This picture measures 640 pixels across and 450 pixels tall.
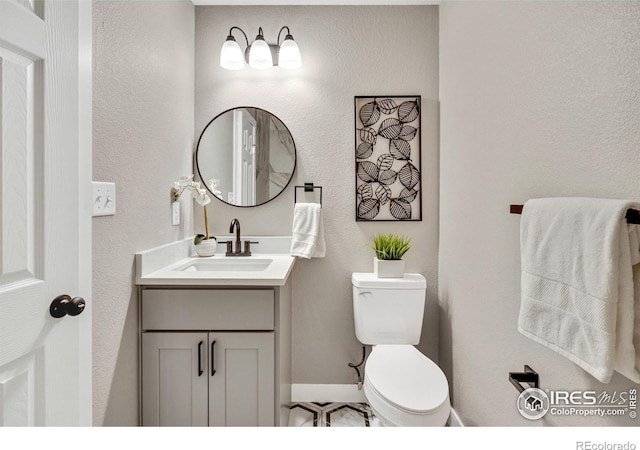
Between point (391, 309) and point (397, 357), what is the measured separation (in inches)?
10.8

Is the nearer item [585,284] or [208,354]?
[585,284]

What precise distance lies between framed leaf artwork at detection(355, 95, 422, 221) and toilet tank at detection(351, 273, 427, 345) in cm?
39

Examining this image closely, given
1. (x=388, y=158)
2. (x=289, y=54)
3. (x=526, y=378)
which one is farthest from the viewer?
(x=388, y=158)

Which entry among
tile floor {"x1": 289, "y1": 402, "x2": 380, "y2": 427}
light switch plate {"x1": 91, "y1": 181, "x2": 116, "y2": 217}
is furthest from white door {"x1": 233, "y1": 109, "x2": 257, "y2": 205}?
tile floor {"x1": 289, "y1": 402, "x2": 380, "y2": 427}

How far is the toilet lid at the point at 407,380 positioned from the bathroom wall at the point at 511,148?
0.22 m

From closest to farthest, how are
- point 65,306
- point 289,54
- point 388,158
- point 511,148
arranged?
point 65,306
point 511,148
point 289,54
point 388,158

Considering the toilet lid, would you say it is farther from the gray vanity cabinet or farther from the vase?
the vase

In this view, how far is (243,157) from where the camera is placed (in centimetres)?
197

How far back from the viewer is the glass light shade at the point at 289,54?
6.01 feet

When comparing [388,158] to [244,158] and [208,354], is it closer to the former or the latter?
[244,158]

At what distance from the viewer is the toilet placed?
1.20 meters

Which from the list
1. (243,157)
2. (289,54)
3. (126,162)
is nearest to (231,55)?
(289,54)
